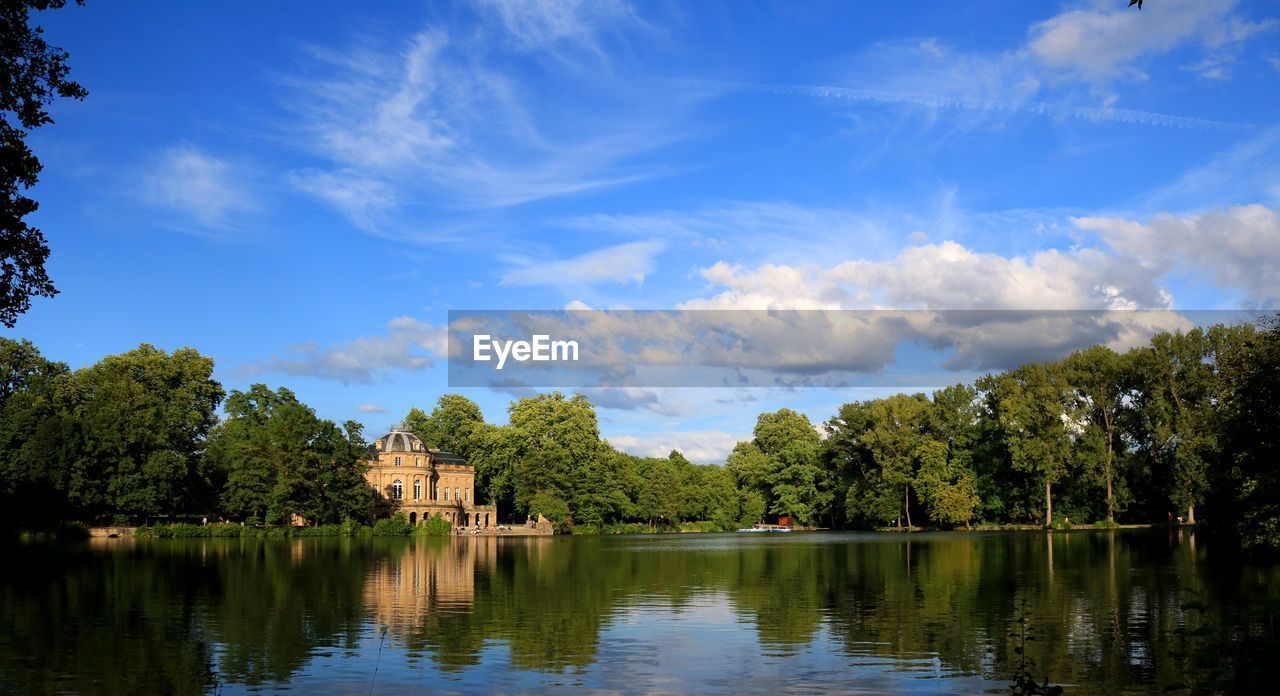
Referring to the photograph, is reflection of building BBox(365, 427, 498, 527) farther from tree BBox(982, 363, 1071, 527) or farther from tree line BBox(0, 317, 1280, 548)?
tree BBox(982, 363, 1071, 527)

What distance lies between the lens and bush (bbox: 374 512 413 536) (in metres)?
80.3

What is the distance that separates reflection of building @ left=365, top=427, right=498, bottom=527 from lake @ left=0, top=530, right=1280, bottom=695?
2224 inches

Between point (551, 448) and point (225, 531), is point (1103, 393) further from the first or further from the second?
point (225, 531)

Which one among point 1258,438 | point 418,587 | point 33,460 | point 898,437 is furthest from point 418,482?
point 1258,438

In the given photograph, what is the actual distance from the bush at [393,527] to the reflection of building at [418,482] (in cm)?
719

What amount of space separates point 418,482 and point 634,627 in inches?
3131

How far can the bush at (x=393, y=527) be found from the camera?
8031 centimetres

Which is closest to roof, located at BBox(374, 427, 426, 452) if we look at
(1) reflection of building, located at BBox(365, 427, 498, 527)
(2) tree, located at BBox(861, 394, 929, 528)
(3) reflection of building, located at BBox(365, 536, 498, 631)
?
(1) reflection of building, located at BBox(365, 427, 498, 527)

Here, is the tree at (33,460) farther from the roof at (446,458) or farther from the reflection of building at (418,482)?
the roof at (446,458)

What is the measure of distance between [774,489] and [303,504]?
46.4 meters

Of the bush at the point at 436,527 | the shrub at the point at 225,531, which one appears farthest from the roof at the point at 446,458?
the shrub at the point at 225,531

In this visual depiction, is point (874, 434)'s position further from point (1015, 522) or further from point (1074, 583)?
point (1074, 583)

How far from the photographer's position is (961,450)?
85.4m

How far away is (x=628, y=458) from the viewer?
104438 millimetres
